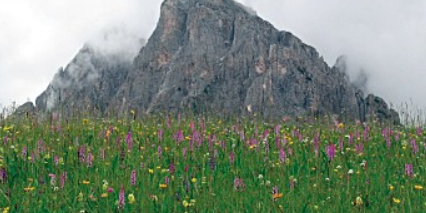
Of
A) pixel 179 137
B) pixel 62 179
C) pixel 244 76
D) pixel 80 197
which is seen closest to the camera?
pixel 80 197

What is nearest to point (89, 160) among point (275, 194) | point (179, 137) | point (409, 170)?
point (179, 137)

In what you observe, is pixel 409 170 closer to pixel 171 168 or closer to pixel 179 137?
pixel 171 168

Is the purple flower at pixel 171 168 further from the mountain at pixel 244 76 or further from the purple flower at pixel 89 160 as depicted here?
the mountain at pixel 244 76

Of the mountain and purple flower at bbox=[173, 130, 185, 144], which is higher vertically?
the mountain

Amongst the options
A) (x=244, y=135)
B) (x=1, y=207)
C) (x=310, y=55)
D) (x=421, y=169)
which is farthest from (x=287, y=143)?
(x=310, y=55)

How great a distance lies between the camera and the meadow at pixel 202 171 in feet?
21.8

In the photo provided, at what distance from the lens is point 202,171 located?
25.7 ft

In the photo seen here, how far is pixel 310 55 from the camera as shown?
197500 millimetres

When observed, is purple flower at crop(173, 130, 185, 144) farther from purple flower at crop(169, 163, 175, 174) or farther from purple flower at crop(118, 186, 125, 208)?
purple flower at crop(118, 186, 125, 208)

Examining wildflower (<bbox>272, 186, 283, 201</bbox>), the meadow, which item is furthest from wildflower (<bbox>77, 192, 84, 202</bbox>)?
wildflower (<bbox>272, 186, 283, 201</bbox>)

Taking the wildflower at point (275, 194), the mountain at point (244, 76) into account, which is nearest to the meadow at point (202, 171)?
the wildflower at point (275, 194)

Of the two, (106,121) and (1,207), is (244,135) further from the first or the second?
(1,207)

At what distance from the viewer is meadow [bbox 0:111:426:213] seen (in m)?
6.64

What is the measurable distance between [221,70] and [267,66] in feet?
42.9
